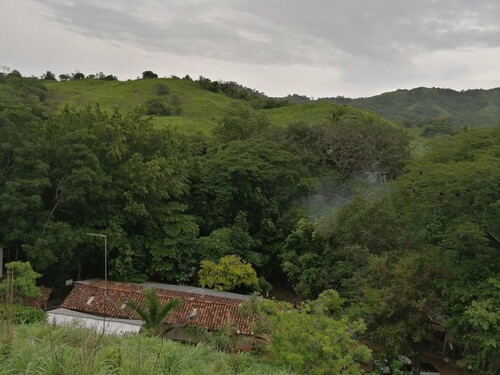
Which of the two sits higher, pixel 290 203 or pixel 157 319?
pixel 290 203

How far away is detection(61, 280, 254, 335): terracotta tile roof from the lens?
14273 millimetres

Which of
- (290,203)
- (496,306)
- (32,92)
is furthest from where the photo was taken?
(32,92)

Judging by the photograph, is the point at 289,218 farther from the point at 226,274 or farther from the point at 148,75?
the point at 148,75

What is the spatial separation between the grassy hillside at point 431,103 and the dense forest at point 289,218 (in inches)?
2423

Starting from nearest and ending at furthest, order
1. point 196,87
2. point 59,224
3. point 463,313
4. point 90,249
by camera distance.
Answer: point 463,313 → point 59,224 → point 90,249 → point 196,87

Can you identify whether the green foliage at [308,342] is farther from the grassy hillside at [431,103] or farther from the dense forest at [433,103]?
the grassy hillside at [431,103]

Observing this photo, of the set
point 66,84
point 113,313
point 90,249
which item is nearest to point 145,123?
point 90,249

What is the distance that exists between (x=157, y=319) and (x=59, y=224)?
648 cm

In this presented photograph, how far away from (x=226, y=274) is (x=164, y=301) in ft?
13.3

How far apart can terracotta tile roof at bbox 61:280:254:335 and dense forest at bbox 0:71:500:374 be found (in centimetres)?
173

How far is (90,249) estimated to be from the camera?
61.0 feet

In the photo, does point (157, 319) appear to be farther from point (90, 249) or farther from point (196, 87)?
point (196, 87)

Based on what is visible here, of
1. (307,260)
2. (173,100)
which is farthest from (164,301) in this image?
(173,100)

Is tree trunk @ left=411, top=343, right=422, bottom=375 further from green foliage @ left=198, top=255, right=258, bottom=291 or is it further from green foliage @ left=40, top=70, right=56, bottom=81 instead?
green foliage @ left=40, top=70, right=56, bottom=81
